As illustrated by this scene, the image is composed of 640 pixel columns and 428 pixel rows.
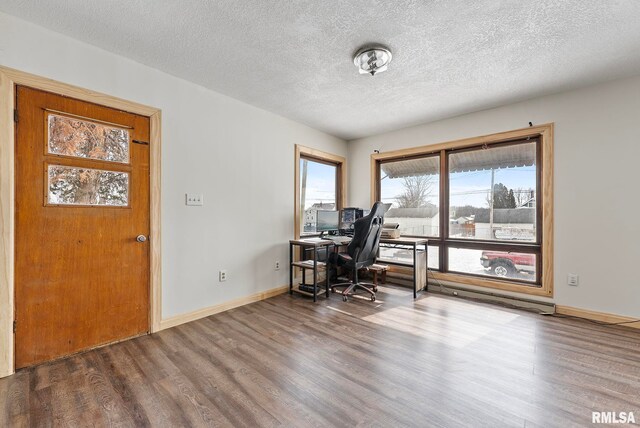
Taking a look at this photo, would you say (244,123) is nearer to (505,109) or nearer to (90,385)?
(90,385)

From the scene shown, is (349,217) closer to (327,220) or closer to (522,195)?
(327,220)

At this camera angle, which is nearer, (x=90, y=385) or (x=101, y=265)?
(x=90, y=385)

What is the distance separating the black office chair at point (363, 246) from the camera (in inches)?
136

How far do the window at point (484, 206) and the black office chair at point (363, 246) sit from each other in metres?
0.98

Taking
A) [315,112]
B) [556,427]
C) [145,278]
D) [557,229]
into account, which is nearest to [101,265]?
[145,278]

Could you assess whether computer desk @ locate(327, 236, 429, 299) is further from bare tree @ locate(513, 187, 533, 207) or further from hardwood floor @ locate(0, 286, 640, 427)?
bare tree @ locate(513, 187, 533, 207)

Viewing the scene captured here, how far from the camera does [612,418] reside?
4.86 feet

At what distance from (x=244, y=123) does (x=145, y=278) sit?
208cm

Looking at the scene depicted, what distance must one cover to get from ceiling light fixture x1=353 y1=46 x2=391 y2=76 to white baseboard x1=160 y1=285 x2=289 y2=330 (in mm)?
2872

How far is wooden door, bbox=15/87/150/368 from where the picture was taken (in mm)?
1985

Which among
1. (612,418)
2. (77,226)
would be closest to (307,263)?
(77,226)

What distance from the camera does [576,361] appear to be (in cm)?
205

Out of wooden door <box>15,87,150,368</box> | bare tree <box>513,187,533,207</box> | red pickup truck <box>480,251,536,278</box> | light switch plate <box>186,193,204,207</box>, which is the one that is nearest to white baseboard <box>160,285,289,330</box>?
wooden door <box>15,87,150,368</box>

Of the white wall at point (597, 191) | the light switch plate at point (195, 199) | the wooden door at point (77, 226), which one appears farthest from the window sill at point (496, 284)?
the wooden door at point (77, 226)
